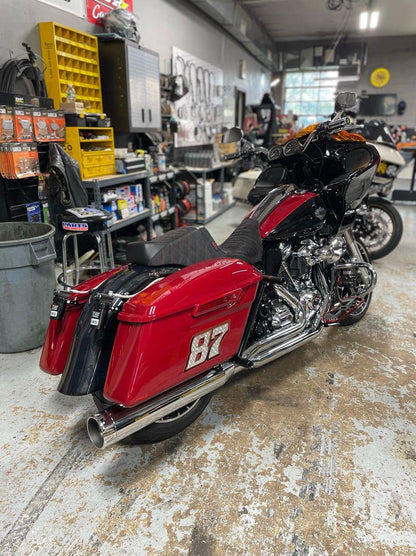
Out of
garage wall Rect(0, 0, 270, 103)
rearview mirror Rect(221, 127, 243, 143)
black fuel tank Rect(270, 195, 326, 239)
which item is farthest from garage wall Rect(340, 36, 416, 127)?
black fuel tank Rect(270, 195, 326, 239)

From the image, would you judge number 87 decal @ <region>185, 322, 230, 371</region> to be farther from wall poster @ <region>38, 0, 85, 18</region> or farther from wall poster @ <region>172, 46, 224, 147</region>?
wall poster @ <region>172, 46, 224, 147</region>

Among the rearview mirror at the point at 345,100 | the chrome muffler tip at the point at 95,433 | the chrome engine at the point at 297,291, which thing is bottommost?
the chrome muffler tip at the point at 95,433

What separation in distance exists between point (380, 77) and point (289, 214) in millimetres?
12107

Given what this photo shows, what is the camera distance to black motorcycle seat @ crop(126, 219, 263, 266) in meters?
1.39

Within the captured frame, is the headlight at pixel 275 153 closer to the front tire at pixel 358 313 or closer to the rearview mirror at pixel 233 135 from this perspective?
the rearview mirror at pixel 233 135

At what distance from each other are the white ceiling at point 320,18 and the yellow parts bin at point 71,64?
5.38m

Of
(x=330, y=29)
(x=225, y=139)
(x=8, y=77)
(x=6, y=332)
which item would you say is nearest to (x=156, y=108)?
(x=8, y=77)

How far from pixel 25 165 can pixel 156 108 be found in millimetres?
2094

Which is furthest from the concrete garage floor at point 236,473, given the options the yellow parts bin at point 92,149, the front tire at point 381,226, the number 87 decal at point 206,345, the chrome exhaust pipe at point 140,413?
the front tire at point 381,226

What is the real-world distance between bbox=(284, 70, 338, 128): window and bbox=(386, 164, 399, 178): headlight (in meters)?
9.10

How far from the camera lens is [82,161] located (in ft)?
9.87

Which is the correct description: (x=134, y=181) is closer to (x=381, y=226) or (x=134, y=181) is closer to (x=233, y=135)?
(x=233, y=135)

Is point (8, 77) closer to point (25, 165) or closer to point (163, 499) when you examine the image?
point (25, 165)

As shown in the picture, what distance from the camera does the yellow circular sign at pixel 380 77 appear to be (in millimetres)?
11398
